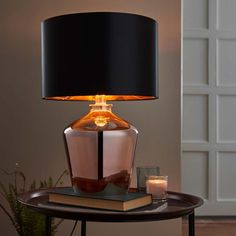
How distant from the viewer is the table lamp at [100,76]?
52.4 inches

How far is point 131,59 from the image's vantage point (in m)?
1.37

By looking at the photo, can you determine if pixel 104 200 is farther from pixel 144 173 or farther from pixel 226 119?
pixel 226 119

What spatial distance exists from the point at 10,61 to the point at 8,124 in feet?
0.86

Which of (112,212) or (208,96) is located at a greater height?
(208,96)

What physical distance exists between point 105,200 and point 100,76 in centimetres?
35

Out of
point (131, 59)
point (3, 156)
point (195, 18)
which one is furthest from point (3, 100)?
point (195, 18)

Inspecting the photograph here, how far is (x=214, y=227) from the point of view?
8.77ft

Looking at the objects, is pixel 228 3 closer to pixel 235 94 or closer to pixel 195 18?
pixel 195 18

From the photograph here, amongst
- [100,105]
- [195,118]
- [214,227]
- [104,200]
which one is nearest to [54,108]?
[100,105]

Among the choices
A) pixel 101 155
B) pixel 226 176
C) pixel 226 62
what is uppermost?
pixel 226 62

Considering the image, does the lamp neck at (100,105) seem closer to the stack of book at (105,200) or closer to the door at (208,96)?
the stack of book at (105,200)

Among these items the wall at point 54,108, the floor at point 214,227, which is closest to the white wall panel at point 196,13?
the wall at point 54,108

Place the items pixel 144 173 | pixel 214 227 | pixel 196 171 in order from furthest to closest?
pixel 196 171, pixel 214 227, pixel 144 173

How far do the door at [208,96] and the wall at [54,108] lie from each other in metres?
0.87
